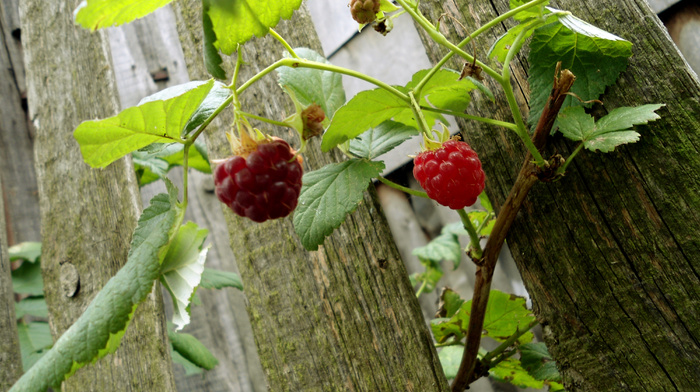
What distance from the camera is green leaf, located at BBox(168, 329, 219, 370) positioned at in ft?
4.71

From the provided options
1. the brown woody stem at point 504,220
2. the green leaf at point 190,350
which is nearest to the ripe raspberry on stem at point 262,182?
→ the brown woody stem at point 504,220

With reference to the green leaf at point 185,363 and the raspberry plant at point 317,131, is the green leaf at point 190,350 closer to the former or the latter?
the green leaf at point 185,363

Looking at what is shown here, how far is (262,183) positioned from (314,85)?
1.03ft

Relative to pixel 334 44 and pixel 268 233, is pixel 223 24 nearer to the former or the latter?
pixel 268 233

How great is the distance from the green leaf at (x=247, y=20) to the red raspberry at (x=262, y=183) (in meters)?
0.11

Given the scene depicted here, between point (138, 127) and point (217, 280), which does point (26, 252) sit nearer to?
point (217, 280)

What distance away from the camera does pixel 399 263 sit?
89 centimetres

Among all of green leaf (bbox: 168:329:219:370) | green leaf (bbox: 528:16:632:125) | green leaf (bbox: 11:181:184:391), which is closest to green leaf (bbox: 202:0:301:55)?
green leaf (bbox: 11:181:184:391)

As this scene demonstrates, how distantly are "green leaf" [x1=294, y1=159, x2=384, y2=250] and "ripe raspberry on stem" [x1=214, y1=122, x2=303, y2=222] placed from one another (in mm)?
159

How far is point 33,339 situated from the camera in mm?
1693

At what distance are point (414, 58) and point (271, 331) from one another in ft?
3.56

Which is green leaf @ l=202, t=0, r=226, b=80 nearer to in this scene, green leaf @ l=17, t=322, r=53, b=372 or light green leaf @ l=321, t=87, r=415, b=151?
light green leaf @ l=321, t=87, r=415, b=151

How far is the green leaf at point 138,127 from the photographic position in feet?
1.80

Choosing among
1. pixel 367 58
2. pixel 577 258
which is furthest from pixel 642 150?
pixel 367 58
